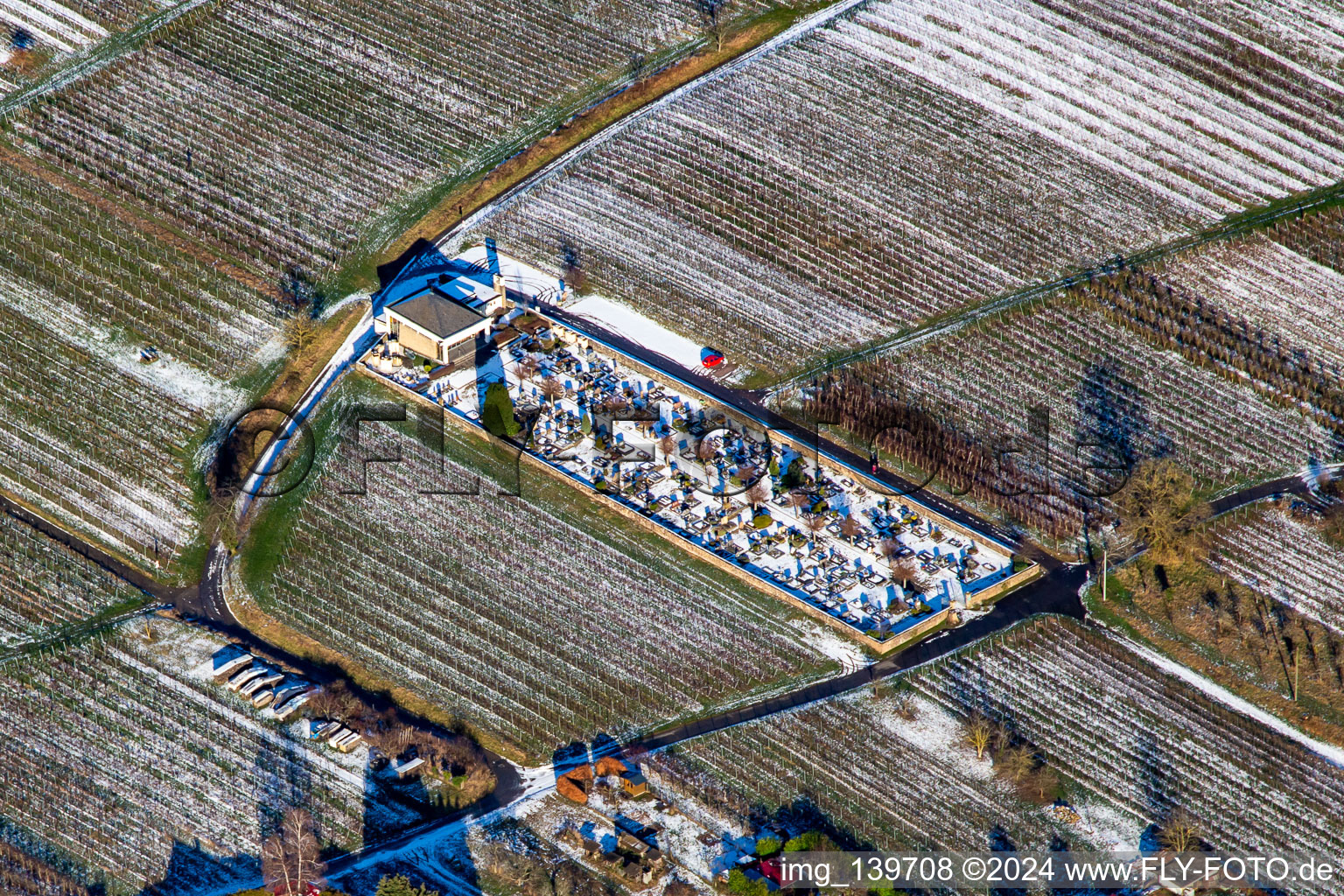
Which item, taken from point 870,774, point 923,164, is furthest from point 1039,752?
point 923,164

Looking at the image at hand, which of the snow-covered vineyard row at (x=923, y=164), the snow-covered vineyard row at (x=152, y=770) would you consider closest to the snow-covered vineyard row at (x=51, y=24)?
the snow-covered vineyard row at (x=923, y=164)

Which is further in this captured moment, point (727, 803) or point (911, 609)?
point (911, 609)

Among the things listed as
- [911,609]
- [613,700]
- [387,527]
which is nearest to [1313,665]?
[911,609]

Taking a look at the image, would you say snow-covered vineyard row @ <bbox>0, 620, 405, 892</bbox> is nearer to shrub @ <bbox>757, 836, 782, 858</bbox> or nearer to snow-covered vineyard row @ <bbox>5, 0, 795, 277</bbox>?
shrub @ <bbox>757, 836, 782, 858</bbox>

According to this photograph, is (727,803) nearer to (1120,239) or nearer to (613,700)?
(613,700)

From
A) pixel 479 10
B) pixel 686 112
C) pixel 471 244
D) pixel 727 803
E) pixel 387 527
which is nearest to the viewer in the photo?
pixel 727 803

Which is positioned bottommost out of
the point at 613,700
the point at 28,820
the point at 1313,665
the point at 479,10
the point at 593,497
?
the point at 28,820

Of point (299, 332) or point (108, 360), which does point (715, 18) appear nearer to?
point (299, 332)
